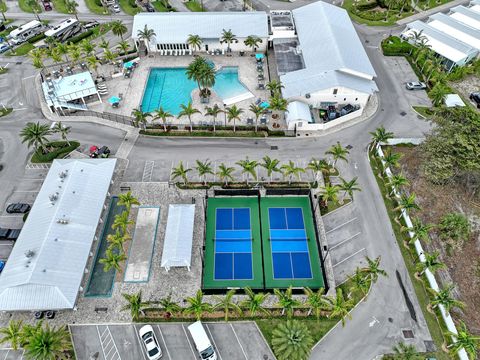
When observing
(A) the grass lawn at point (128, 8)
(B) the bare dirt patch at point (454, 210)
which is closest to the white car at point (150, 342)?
(B) the bare dirt patch at point (454, 210)

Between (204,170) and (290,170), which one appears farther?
(204,170)

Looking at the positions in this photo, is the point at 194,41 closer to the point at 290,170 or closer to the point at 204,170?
the point at 204,170

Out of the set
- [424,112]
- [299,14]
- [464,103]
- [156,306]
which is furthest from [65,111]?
[464,103]

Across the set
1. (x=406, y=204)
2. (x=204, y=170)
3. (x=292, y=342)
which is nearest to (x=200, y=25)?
(x=204, y=170)

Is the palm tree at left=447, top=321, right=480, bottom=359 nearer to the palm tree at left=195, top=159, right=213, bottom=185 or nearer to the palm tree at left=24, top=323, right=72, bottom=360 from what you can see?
the palm tree at left=195, top=159, right=213, bottom=185

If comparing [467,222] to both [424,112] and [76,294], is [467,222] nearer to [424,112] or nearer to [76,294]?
[424,112]

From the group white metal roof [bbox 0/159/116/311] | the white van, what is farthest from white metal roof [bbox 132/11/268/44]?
the white van
